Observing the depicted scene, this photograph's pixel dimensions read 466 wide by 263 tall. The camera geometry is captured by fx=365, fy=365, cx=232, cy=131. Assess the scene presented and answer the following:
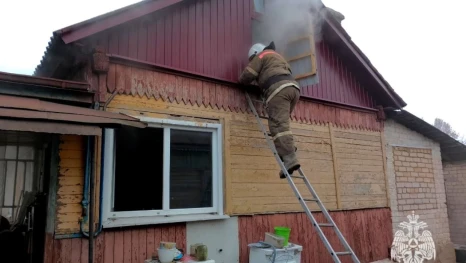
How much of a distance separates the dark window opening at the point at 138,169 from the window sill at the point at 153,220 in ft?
0.51

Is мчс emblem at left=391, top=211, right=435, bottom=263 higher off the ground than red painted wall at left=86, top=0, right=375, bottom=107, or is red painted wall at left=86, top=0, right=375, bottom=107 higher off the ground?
red painted wall at left=86, top=0, right=375, bottom=107

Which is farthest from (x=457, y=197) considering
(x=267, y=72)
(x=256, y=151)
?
(x=267, y=72)

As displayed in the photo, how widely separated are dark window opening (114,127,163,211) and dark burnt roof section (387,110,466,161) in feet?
19.3

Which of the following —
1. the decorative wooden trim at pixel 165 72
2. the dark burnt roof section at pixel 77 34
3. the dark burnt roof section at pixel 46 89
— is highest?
the dark burnt roof section at pixel 77 34

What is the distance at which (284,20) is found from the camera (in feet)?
23.1

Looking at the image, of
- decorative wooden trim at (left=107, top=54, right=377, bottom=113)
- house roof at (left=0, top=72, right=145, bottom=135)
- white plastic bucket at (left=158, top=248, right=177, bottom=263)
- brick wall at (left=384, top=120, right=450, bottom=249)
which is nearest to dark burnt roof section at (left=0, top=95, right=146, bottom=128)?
house roof at (left=0, top=72, right=145, bottom=135)

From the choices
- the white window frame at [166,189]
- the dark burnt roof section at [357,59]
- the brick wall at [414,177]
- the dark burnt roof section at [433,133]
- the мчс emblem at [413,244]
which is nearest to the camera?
the white window frame at [166,189]

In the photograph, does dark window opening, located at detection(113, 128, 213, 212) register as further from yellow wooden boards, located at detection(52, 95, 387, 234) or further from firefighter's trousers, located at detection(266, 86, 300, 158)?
firefighter's trousers, located at detection(266, 86, 300, 158)

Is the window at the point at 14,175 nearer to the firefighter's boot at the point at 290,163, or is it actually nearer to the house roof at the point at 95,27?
the house roof at the point at 95,27

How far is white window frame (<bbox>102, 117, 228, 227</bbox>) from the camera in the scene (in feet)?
15.1

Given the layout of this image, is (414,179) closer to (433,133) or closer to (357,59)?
(433,133)

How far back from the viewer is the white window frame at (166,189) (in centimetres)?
460

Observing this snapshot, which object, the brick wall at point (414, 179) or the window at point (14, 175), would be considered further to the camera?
the brick wall at point (414, 179)

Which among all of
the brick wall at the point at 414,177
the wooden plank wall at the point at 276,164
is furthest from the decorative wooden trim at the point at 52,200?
the brick wall at the point at 414,177
